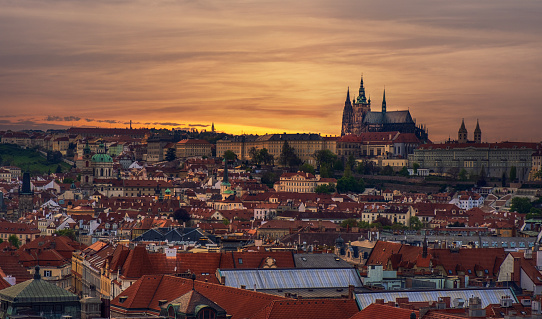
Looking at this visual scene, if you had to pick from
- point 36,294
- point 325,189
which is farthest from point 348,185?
point 36,294

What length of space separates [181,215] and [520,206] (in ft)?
150

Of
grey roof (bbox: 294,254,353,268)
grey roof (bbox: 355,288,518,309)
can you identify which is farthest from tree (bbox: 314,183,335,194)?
grey roof (bbox: 355,288,518,309)

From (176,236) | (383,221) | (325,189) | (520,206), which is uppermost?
(325,189)

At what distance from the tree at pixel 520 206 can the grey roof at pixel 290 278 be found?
374ft

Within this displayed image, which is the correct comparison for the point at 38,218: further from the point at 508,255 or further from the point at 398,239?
the point at 508,255

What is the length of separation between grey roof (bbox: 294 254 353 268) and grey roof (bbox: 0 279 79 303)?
87.8 ft

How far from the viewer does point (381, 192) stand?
192m

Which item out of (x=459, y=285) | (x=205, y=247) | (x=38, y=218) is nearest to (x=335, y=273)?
(x=459, y=285)

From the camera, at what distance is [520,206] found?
163 m

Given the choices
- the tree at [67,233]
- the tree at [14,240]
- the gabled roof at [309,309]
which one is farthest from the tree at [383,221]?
the gabled roof at [309,309]

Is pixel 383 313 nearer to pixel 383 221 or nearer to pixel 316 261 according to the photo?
pixel 316 261

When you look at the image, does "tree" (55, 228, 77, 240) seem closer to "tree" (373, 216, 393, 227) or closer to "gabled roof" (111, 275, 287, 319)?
"tree" (373, 216, 393, 227)

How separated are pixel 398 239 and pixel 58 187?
11676 centimetres

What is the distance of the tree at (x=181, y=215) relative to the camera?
473 feet
